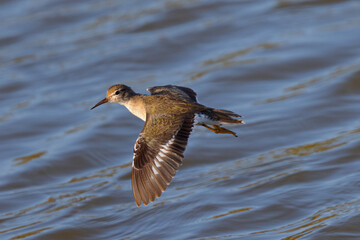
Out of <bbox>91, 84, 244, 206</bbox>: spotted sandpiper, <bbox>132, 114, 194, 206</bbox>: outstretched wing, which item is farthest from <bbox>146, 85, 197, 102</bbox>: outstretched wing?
<bbox>132, 114, 194, 206</bbox>: outstretched wing

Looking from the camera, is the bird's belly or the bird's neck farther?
the bird's neck

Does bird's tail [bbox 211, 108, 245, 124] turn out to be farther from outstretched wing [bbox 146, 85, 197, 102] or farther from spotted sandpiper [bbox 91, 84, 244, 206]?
outstretched wing [bbox 146, 85, 197, 102]

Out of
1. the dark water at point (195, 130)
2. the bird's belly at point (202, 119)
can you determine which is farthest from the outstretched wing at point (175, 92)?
the dark water at point (195, 130)

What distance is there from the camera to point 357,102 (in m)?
10.6

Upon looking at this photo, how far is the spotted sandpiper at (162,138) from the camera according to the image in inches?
257

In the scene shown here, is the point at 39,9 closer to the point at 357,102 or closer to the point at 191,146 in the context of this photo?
the point at 191,146

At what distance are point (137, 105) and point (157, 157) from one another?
4.19 ft

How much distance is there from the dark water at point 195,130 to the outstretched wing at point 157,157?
120 cm

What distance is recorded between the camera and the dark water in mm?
8016

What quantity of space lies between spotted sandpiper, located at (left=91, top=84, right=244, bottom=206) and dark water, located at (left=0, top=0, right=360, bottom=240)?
1216mm

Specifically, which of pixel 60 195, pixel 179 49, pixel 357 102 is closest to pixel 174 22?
pixel 179 49

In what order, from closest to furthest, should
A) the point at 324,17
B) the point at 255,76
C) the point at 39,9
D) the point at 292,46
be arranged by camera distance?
the point at 255,76, the point at 292,46, the point at 324,17, the point at 39,9

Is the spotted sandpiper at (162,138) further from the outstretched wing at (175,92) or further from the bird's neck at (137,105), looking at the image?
the outstretched wing at (175,92)

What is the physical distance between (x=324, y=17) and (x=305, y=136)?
4.44 meters
